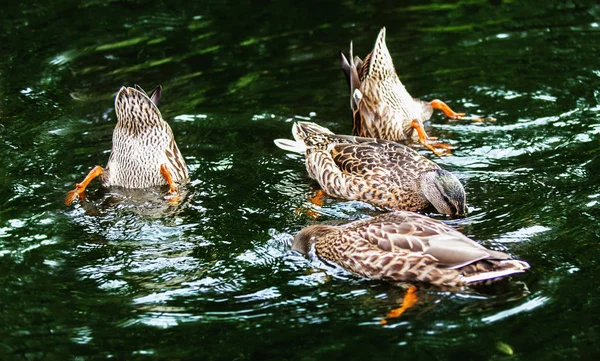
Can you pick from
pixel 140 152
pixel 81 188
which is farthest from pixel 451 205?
pixel 81 188

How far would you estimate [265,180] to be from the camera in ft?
29.3

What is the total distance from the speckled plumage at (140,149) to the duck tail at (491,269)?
3.64 m

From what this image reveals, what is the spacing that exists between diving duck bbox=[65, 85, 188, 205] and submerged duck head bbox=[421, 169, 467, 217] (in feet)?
8.13

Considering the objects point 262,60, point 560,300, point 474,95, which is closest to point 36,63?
point 262,60

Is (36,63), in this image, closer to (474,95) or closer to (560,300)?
(474,95)

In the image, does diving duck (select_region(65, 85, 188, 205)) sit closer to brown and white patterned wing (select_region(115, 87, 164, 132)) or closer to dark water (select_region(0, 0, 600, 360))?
brown and white patterned wing (select_region(115, 87, 164, 132))

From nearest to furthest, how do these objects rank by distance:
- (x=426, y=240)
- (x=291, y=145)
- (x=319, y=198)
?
(x=426, y=240), (x=319, y=198), (x=291, y=145)

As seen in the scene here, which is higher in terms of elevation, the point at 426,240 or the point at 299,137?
the point at 299,137

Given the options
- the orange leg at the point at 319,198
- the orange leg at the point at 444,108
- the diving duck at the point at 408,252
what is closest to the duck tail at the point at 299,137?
the orange leg at the point at 319,198

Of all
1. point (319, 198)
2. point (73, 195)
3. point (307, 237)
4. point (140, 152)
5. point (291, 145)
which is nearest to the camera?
point (307, 237)

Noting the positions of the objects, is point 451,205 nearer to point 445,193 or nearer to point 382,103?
point 445,193

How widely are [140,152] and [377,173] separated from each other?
7.80ft

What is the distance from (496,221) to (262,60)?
5.15m

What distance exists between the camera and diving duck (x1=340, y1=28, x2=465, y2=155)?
33.5 ft
